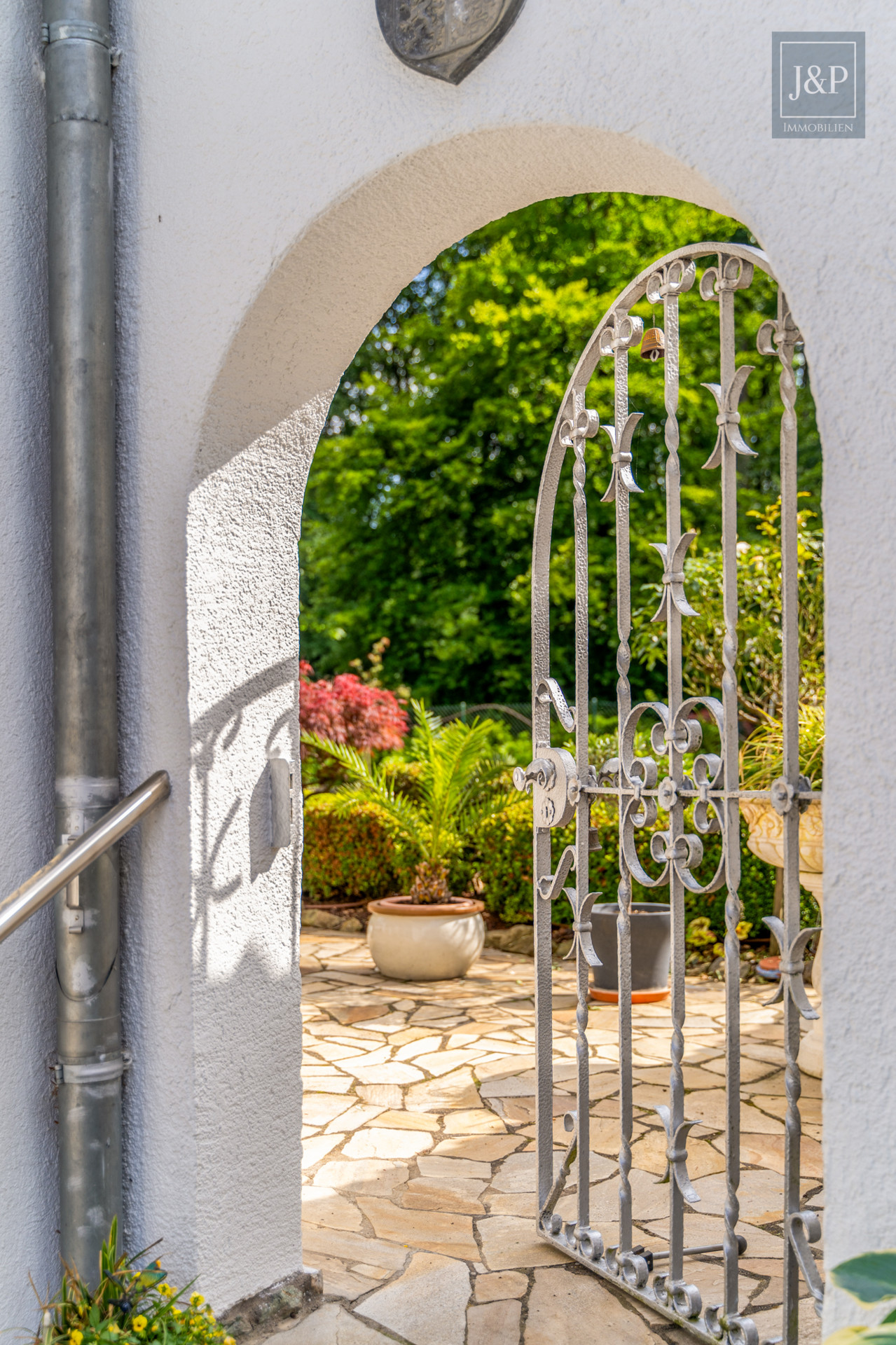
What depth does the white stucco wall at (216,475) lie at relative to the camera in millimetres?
2119

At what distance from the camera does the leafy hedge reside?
6.58 m

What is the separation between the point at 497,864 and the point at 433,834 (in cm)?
66

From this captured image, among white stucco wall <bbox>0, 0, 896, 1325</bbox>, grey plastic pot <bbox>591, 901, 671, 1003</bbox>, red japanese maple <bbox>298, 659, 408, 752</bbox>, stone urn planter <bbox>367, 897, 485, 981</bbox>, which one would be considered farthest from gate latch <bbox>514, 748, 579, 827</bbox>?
red japanese maple <bbox>298, 659, 408, 752</bbox>

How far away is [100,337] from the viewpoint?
235 cm

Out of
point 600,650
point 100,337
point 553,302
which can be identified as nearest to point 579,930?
point 100,337

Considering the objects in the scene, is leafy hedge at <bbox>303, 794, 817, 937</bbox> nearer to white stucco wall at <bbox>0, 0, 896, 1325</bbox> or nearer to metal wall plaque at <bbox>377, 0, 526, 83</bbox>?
white stucco wall at <bbox>0, 0, 896, 1325</bbox>

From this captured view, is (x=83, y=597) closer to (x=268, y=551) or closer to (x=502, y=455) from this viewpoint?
(x=268, y=551)

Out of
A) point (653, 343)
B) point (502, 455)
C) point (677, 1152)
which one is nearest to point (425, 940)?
point (677, 1152)

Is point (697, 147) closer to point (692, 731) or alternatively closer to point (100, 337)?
point (692, 731)

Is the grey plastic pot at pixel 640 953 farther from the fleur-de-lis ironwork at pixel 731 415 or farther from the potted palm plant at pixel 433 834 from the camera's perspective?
the fleur-de-lis ironwork at pixel 731 415

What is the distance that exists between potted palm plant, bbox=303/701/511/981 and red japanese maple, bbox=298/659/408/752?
469 mm

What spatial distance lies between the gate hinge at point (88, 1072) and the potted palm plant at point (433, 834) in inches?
158

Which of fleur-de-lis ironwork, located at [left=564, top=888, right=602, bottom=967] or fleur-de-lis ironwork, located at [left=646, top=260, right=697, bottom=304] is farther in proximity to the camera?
fleur-de-lis ironwork, located at [left=564, top=888, right=602, bottom=967]

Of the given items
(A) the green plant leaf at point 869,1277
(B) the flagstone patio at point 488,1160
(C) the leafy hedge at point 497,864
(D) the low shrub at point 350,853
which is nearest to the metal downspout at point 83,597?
(B) the flagstone patio at point 488,1160
